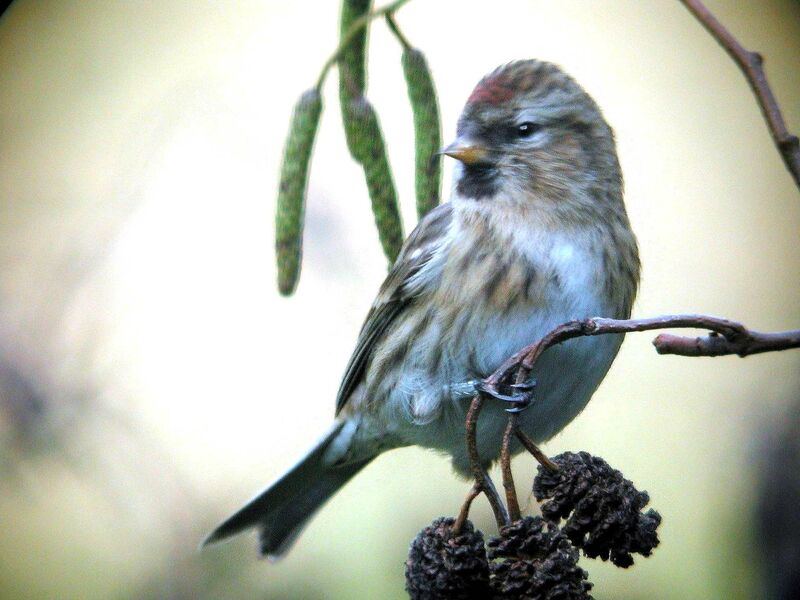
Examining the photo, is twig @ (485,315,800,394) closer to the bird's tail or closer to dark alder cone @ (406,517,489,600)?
dark alder cone @ (406,517,489,600)

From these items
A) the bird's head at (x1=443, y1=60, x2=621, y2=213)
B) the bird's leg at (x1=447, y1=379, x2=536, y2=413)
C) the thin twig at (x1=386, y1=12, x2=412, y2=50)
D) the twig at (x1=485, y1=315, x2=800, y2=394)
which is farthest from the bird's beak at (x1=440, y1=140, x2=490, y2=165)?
the twig at (x1=485, y1=315, x2=800, y2=394)

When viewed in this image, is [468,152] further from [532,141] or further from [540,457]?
[540,457]

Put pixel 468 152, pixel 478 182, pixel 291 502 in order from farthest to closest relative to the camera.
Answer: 1. pixel 291 502
2. pixel 478 182
3. pixel 468 152

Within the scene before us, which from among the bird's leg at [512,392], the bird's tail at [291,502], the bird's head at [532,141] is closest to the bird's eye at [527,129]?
the bird's head at [532,141]

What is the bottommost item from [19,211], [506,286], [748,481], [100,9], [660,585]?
[660,585]

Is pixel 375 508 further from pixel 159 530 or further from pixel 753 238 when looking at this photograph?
pixel 753 238

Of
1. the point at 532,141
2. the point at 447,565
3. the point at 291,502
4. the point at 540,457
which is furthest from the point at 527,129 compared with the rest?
the point at 291,502

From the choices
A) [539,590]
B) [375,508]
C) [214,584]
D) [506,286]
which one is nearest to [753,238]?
[375,508]
